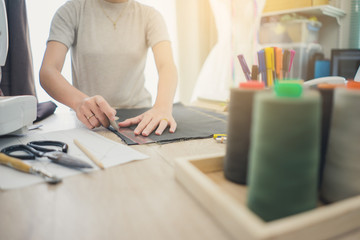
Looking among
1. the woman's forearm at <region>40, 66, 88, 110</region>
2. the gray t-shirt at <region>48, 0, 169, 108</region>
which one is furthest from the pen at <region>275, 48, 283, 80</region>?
the gray t-shirt at <region>48, 0, 169, 108</region>

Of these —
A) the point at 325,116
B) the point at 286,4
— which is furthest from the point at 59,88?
the point at 286,4

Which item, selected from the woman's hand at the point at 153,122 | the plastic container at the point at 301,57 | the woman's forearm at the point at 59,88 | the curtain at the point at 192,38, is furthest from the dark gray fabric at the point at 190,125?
the curtain at the point at 192,38

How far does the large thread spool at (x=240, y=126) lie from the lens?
342 mm

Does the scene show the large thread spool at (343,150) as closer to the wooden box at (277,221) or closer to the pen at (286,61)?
the wooden box at (277,221)

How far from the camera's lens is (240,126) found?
35cm

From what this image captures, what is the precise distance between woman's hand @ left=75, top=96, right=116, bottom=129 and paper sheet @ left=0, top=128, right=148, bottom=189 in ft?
0.10

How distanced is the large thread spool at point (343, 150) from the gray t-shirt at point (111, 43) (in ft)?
2.97

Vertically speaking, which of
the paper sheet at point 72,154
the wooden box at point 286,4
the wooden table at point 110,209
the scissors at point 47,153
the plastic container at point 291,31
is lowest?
the wooden table at point 110,209

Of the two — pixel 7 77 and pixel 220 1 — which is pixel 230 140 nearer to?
pixel 7 77

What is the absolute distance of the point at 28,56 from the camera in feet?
5.08

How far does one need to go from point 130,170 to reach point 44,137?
1.07ft

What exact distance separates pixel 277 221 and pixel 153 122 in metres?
0.50

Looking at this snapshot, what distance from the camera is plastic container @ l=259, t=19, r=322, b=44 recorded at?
1.57 metres

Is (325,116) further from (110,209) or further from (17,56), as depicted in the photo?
(17,56)
